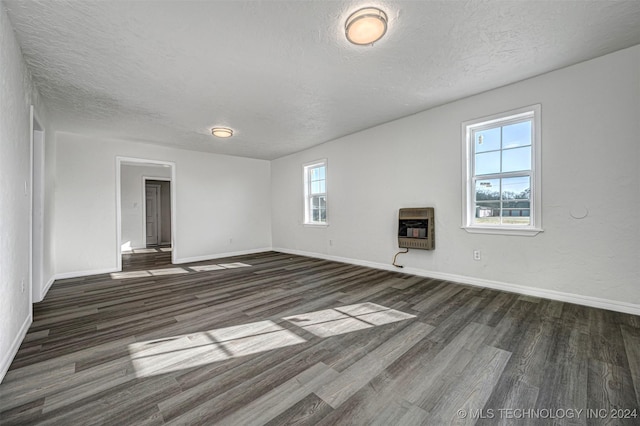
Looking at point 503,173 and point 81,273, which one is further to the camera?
point 81,273

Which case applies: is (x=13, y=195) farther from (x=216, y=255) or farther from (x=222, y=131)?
(x=216, y=255)

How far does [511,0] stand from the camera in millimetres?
1890

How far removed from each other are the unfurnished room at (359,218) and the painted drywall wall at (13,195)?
0.11 ft

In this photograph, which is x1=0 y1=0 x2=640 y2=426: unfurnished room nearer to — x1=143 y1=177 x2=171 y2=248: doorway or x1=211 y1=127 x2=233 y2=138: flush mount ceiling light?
x1=211 y1=127 x2=233 y2=138: flush mount ceiling light

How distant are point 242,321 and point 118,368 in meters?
0.98

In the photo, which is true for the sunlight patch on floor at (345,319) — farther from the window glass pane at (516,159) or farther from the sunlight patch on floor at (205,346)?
the window glass pane at (516,159)

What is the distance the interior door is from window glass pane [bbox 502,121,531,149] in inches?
385

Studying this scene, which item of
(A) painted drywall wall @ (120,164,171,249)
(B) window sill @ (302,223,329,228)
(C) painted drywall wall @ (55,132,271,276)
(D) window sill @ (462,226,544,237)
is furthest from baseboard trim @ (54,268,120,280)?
(D) window sill @ (462,226,544,237)

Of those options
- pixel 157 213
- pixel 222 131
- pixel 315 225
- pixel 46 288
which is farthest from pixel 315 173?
pixel 157 213

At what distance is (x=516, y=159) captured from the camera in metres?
3.20

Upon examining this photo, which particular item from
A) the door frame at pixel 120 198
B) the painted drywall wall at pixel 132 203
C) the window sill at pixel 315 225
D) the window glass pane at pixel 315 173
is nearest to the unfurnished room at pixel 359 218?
the door frame at pixel 120 198

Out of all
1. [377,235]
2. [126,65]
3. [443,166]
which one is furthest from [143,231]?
[443,166]

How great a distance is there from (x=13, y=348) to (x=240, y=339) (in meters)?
1.66

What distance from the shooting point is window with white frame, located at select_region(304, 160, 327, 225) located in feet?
19.3
